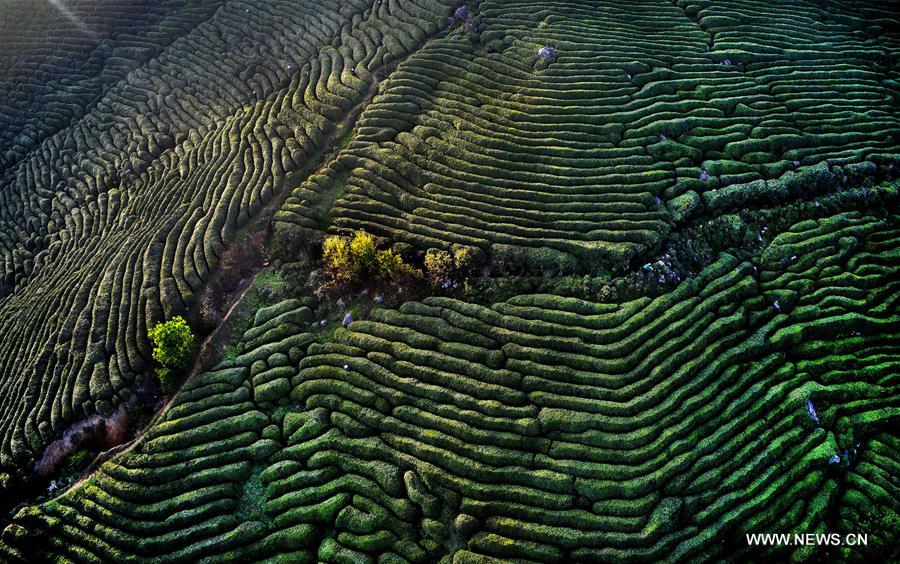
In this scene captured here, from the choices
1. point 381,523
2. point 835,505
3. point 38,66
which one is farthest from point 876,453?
point 38,66

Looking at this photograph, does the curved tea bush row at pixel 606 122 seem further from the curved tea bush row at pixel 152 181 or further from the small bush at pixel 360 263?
the curved tea bush row at pixel 152 181

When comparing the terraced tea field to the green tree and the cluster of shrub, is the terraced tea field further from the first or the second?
the green tree

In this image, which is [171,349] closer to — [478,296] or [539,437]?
[478,296]

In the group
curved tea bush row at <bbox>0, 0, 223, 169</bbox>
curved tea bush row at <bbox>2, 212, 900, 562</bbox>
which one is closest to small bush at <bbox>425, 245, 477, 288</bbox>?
curved tea bush row at <bbox>2, 212, 900, 562</bbox>

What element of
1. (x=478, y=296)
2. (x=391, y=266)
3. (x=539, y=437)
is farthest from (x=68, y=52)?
(x=539, y=437)

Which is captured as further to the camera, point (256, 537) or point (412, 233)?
point (412, 233)

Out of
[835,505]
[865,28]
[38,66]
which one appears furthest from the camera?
[38,66]

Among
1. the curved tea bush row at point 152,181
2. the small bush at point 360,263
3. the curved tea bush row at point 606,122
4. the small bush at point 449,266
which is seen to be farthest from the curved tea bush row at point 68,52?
the small bush at point 449,266

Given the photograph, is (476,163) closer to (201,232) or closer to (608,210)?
(608,210)
